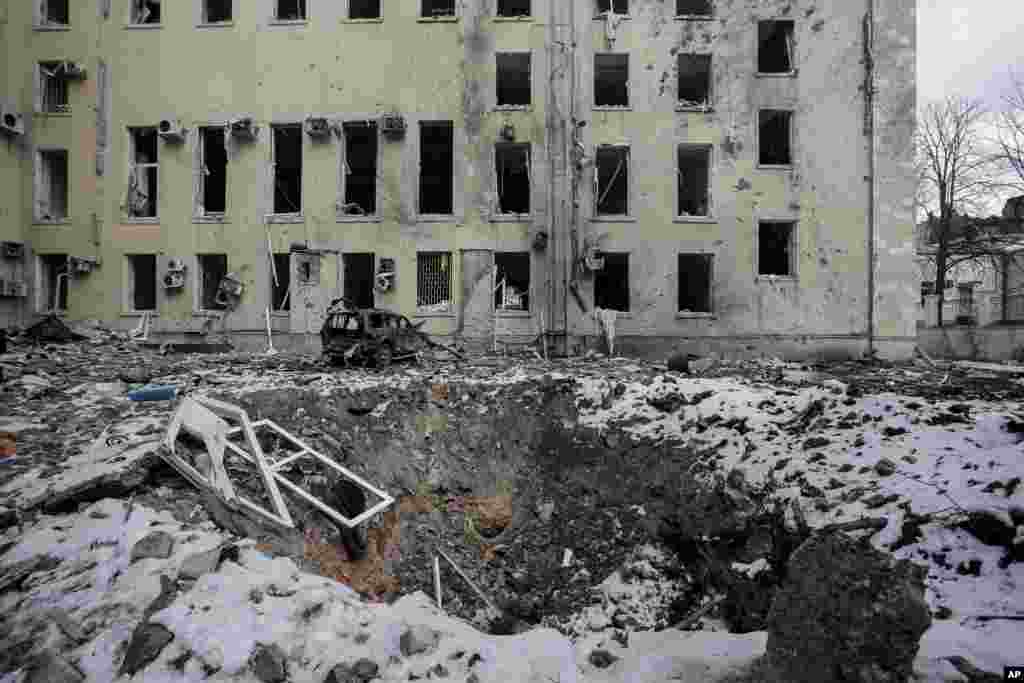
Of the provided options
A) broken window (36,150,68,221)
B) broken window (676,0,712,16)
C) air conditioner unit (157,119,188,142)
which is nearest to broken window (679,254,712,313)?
broken window (676,0,712,16)

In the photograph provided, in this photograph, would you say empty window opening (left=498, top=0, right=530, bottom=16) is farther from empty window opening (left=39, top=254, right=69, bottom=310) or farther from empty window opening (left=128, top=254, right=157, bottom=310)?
empty window opening (left=39, top=254, right=69, bottom=310)

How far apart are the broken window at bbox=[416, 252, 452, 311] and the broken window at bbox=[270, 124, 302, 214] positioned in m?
4.44

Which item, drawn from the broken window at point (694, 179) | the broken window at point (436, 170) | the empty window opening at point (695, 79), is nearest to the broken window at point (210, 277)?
the broken window at point (436, 170)

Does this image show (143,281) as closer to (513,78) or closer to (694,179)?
(513,78)

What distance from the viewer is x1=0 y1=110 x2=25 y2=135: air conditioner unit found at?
49.2 feet

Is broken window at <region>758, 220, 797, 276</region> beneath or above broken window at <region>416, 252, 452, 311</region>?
above

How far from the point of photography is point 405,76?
1538 cm

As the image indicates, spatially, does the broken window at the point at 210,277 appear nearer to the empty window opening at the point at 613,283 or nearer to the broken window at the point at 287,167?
the broken window at the point at 287,167

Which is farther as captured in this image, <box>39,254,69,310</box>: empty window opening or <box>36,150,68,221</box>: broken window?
<box>36,150,68,221</box>: broken window

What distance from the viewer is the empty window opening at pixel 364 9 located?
16.2 m

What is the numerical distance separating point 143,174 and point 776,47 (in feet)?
74.2

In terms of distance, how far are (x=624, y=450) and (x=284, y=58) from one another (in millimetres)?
16675

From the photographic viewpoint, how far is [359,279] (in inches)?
648

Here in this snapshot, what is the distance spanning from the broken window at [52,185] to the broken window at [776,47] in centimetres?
2430
